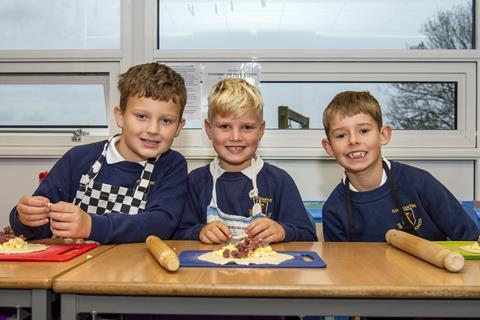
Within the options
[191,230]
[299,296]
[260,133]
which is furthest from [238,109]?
[299,296]

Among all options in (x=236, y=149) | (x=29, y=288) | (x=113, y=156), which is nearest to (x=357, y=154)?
(x=236, y=149)

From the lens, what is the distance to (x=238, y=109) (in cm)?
179

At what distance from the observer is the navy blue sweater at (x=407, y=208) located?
5.77 ft

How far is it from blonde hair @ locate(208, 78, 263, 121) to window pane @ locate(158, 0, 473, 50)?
2.57ft

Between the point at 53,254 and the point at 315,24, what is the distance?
1819 millimetres

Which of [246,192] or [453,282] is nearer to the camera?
[453,282]

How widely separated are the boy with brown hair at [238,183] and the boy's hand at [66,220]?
412 millimetres

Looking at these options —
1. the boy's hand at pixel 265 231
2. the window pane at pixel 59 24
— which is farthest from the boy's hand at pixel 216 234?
the window pane at pixel 59 24

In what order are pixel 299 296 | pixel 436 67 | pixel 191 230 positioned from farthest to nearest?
pixel 436 67, pixel 191 230, pixel 299 296

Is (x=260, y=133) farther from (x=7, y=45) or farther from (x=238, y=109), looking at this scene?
(x=7, y=45)

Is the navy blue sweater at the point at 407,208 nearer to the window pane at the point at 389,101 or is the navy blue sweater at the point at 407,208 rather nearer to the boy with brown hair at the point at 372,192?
the boy with brown hair at the point at 372,192

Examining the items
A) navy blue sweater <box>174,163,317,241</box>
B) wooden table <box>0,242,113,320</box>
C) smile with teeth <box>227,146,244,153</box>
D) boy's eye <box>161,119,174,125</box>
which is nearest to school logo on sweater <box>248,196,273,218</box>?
navy blue sweater <box>174,163,317,241</box>

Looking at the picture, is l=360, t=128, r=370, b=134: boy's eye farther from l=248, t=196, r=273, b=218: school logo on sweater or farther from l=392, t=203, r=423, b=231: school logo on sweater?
l=248, t=196, r=273, b=218: school logo on sweater

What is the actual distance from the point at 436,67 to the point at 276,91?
Answer: 0.77 m
